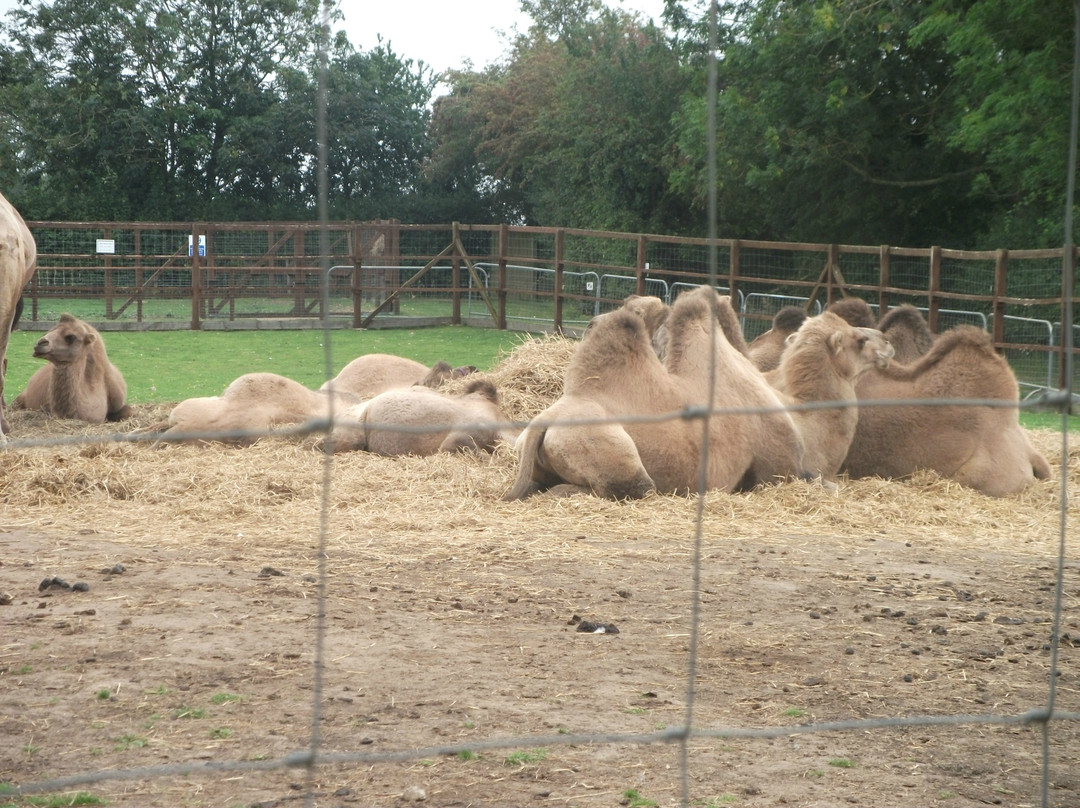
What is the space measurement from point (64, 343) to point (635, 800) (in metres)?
7.53

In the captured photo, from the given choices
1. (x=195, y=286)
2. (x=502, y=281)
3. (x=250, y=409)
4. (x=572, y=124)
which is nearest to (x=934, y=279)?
(x=250, y=409)

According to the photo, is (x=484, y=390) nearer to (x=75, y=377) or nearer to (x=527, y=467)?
(x=527, y=467)

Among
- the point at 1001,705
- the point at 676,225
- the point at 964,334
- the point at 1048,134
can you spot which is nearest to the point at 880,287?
the point at 1048,134

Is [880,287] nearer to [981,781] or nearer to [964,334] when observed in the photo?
[964,334]

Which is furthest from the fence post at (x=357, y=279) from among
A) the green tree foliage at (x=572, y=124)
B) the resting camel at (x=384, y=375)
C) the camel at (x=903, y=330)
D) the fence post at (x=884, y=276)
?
the camel at (x=903, y=330)

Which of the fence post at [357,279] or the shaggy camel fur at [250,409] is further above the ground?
the fence post at [357,279]

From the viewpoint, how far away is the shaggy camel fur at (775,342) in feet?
26.6

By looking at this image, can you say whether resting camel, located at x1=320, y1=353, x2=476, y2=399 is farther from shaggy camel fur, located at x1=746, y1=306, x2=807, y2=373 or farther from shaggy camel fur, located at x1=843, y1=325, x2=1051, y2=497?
shaggy camel fur, located at x1=843, y1=325, x2=1051, y2=497

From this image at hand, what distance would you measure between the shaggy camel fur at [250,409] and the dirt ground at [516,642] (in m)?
1.08

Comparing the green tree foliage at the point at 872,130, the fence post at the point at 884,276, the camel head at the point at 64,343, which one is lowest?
the camel head at the point at 64,343

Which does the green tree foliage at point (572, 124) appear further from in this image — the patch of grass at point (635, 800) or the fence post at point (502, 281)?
the patch of grass at point (635, 800)

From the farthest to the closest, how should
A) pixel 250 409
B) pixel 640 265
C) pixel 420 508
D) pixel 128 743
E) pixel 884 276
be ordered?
pixel 640 265 → pixel 884 276 → pixel 250 409 → pixel 420 508 → pixel 128 743

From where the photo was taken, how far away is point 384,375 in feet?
30.5

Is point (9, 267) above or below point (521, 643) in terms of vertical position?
above
